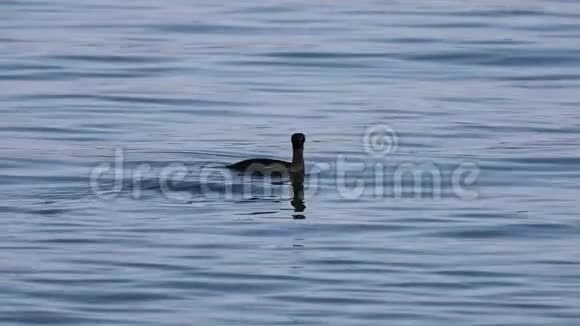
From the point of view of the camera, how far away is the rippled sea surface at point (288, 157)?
14.1 m

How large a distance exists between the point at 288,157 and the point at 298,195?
3.13m

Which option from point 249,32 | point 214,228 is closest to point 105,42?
point 249,32

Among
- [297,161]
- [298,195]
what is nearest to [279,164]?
[297,161]

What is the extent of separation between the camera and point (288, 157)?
74.1ft

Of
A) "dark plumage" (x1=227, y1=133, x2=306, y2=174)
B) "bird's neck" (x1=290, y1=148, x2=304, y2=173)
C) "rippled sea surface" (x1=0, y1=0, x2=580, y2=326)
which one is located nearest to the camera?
"rippled sea surface" (x1=0, y1=0, x2=580, y2=326)

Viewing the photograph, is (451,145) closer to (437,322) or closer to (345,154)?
(345,154)

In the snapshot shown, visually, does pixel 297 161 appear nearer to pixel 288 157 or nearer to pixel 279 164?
pixel 279 164

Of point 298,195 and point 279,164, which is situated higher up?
point 279,164

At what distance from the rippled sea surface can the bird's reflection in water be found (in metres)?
0.08

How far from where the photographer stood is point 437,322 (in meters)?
13.2

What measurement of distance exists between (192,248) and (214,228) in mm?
1086

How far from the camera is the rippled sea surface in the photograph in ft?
46.3

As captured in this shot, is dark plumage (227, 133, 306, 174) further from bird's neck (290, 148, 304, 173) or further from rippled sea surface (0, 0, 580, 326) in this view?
rippled sea surface (0, 0, 580, 326)

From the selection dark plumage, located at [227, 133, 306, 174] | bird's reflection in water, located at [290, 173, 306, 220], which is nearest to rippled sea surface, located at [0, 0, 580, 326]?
bird's reflection in water, located at [290, 173, 306, 220]
